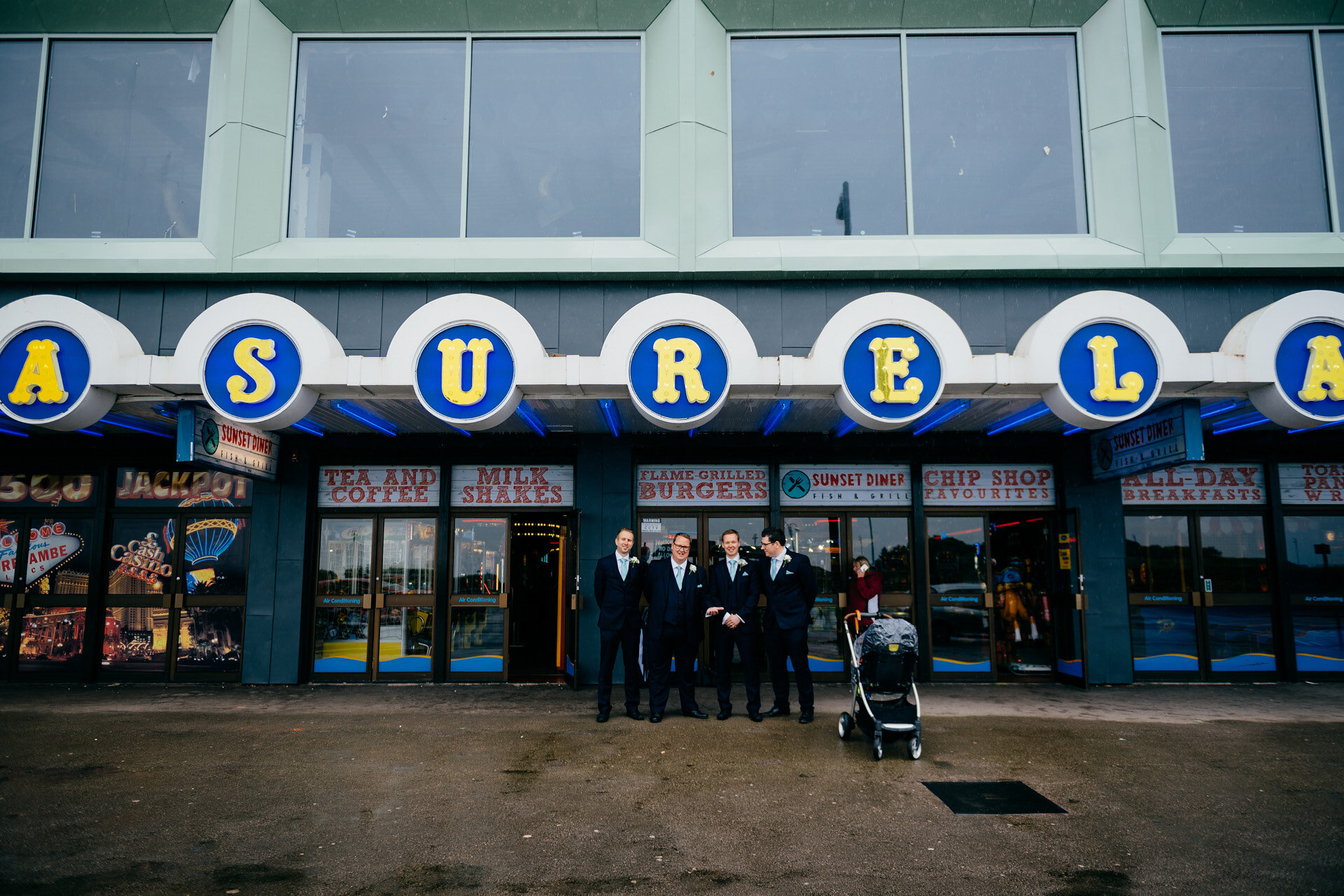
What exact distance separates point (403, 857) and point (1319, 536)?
12291mm

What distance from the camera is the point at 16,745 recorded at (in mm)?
6852

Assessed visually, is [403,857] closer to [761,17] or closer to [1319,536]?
A: [761,17]

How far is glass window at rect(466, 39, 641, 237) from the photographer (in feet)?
32.0

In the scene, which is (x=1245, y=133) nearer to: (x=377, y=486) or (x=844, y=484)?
(x=844, y=484)

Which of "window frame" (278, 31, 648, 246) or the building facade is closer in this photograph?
the building facade

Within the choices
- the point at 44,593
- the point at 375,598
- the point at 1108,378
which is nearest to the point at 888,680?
the point at 1108,378

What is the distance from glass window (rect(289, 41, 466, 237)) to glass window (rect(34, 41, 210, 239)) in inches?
55.0

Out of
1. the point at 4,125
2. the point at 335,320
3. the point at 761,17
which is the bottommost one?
the point at 335,320

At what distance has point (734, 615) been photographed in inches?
313

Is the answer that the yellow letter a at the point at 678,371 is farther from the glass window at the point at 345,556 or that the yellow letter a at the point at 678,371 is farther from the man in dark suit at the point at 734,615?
the glass window at the point at 345,556

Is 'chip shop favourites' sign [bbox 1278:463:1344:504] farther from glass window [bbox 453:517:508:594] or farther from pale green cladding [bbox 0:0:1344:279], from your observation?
glass window [bbox 453:517:508:594]

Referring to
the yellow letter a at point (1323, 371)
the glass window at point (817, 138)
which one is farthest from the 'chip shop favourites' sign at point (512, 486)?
the yellow letter a at point (1323, 371)

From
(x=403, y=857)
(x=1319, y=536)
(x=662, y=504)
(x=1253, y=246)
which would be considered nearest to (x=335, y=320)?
(x=662, y=504)

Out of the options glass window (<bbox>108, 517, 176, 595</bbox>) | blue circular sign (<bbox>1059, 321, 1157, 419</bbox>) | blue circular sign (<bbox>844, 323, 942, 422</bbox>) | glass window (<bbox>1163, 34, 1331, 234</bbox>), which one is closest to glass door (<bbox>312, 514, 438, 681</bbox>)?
glass window (<bbox>108, 517, 176, 595</bbox>)
